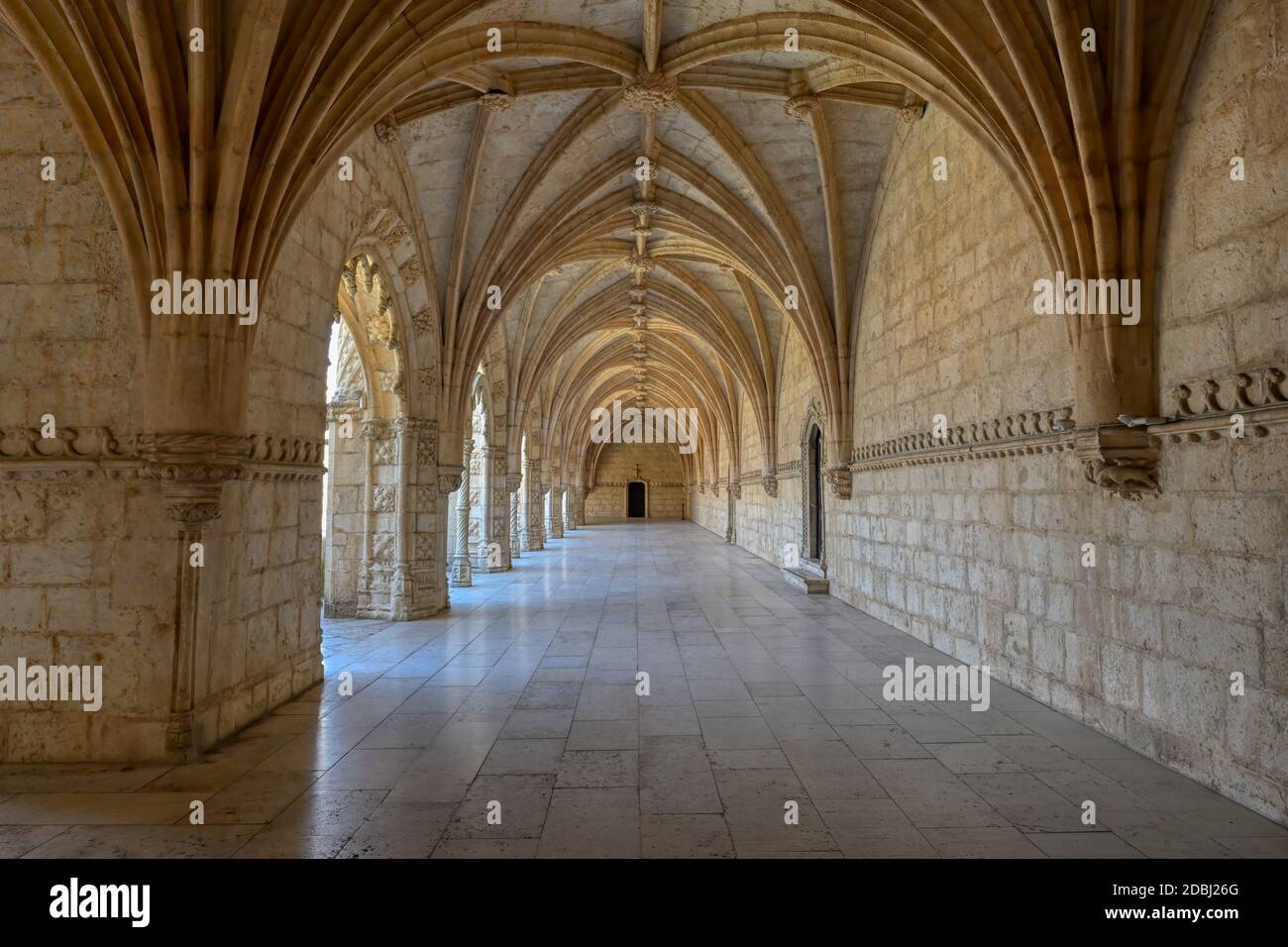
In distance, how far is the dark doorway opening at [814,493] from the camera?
13.1 meters

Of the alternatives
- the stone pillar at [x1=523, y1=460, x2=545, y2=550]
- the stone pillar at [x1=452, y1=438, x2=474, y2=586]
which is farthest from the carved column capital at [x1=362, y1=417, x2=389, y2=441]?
the stone pillar at [x1=523, y1=460, x2=545, y2=550]

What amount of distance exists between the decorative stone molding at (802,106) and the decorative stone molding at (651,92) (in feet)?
4.18

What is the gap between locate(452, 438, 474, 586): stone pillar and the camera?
12.6m

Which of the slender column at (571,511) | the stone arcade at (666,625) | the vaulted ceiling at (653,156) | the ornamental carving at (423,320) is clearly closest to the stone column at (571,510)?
the slender column at (571,511)

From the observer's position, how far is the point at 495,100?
7.50 meters

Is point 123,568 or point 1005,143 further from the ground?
point 1005,143

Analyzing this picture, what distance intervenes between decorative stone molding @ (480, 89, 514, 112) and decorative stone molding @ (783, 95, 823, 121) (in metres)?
3.05

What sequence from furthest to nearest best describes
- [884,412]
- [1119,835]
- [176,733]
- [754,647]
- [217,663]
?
[884,412], [754,647], [217,663], [176,733], [1119,835]

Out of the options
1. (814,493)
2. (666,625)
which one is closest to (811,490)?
(814,493)

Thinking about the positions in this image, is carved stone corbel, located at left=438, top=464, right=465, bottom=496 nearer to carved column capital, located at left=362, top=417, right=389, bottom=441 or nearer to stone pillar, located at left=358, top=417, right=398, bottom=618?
stone pillar, located at left=358, top=417, right=398, bottom=618

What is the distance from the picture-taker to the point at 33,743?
4.20m

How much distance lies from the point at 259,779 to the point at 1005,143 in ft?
20.6
